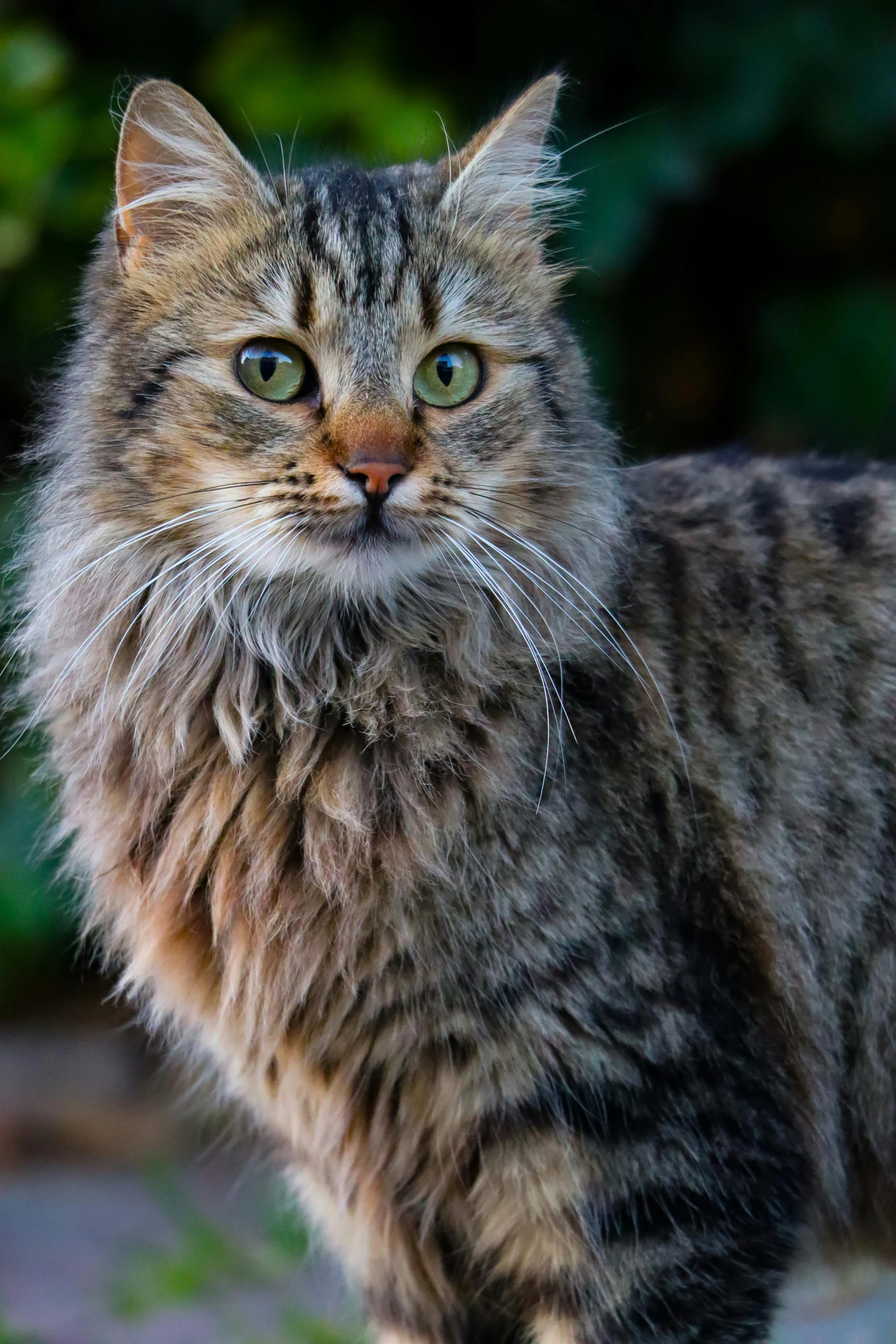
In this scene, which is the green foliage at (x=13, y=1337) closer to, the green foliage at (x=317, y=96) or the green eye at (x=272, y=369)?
the green eye at (x=272, y=369)

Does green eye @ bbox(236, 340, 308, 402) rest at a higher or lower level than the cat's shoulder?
higher

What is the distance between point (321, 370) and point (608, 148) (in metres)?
1.85

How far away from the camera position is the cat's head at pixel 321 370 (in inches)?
74.7

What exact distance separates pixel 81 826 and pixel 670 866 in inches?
34.4

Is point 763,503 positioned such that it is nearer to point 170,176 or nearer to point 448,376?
point 448,376

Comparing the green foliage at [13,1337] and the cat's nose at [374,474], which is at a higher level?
the cat's nose at [374,474]

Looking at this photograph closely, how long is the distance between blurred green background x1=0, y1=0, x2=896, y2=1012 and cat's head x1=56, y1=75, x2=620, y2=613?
3.64ft

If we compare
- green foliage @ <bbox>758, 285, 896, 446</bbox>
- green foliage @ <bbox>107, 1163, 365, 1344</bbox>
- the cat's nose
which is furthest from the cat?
green foliage @ <bbox>758, 285, 896, 446</bbox>

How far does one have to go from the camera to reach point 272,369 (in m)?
1.95

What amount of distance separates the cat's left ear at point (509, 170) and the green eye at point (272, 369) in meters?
0.36

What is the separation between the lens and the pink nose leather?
1.86 metres

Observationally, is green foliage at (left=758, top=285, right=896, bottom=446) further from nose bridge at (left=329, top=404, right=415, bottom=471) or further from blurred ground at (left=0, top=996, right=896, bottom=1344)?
nose bridge at (left=329, top=404, right=415, bottom=471)

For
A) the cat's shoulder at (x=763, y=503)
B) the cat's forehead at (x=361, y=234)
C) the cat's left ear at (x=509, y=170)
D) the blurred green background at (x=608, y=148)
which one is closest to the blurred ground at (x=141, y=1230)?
the blurred green background at (x=608, y=148)

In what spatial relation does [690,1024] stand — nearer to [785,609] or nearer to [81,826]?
[785,609]
